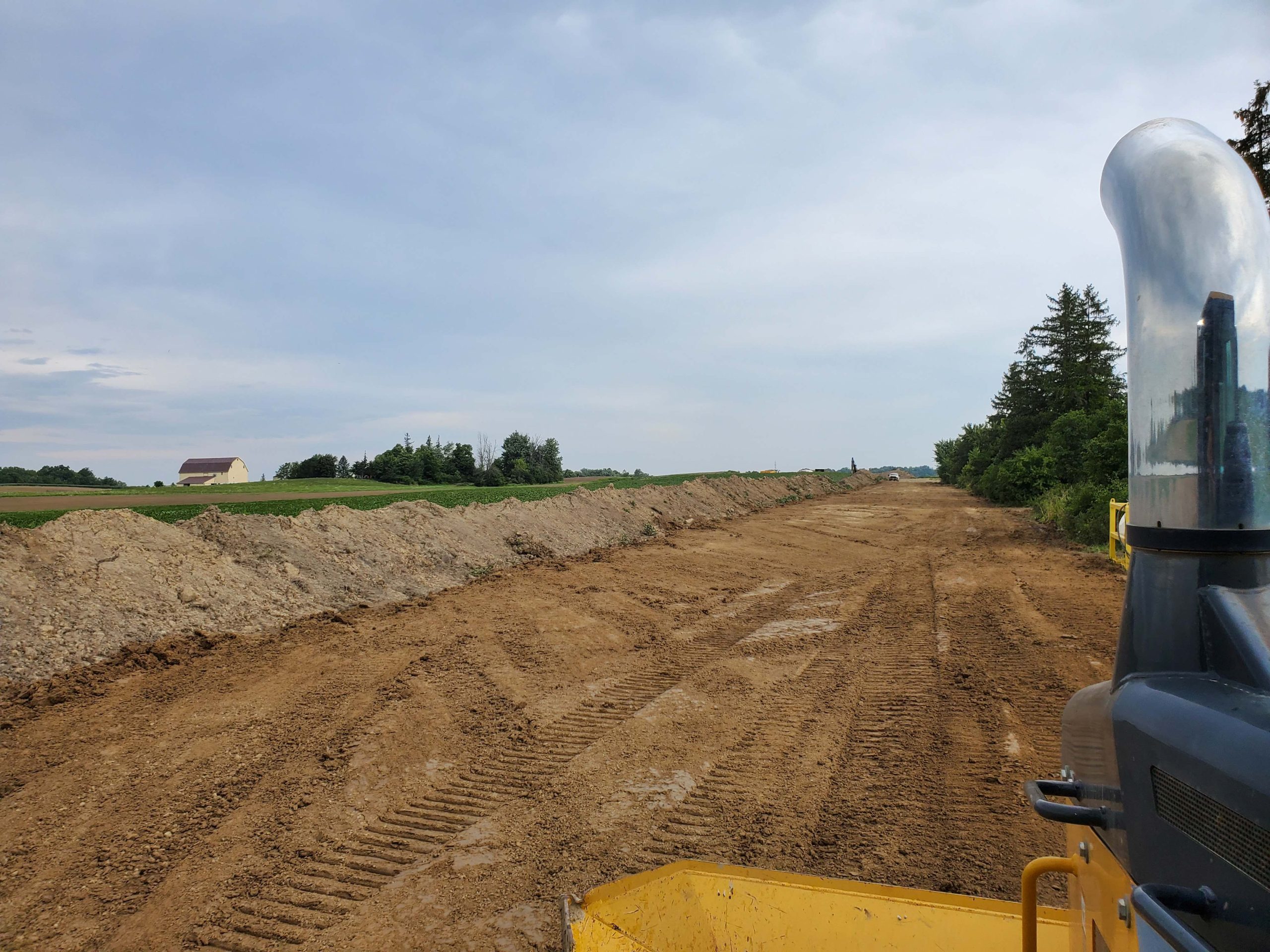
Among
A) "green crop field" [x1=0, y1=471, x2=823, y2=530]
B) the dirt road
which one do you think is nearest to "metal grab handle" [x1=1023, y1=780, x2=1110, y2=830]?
the dirt road

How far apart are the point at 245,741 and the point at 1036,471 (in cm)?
3161

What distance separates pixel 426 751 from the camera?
5.46 meters

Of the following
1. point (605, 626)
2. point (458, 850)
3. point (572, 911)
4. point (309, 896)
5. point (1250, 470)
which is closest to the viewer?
point (1250, 470)

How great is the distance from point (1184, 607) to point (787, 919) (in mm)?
1905

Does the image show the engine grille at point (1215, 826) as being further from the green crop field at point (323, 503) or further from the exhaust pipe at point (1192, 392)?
the green crop field at point (323, 503)

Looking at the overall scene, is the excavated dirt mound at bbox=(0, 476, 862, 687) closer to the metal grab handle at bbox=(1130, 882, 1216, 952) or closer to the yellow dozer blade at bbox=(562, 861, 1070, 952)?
the yellow dozer blade at bbox=(562, 861, 1070, 952)

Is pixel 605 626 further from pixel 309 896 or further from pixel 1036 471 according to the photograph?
pixel 1036 471

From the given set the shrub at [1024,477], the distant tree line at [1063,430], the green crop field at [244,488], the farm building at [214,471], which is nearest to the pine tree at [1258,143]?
the distant tree line at [1063,430]

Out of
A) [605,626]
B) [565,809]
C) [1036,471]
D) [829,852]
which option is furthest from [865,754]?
[1036,471]

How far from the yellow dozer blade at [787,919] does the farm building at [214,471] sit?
51752 mm

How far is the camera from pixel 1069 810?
60.7 inches

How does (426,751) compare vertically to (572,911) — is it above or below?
below

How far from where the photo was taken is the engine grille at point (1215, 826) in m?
1.05

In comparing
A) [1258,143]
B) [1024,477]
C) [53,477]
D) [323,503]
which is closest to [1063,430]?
[1024,477]
